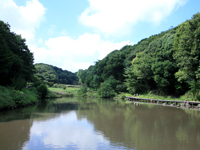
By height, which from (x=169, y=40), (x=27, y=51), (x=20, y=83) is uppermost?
(x=169, y=40)

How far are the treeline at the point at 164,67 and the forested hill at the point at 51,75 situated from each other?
60.9 ft

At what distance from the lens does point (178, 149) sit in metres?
6.16

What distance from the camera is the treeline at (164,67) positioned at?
2045cm

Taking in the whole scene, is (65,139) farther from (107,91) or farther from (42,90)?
(107,91)

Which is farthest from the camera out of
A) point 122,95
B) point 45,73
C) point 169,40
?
point 45,73

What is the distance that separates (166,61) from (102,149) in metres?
23.9

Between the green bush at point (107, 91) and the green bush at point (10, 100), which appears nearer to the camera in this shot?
the green bush at point (10, 100)

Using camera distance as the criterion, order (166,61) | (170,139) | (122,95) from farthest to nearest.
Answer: (122,95) → (166,61) → (170,139)

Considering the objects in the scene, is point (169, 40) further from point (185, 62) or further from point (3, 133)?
point (3, 133)

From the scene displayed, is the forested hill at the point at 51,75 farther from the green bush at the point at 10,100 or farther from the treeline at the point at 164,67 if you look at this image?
the green bush at the point at 10,100

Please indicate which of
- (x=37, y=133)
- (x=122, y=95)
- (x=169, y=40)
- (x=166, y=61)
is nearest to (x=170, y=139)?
(x=37, y=133)

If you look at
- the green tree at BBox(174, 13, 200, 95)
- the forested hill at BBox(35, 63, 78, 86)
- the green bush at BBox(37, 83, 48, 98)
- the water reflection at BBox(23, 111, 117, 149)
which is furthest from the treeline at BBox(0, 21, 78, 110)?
the forested hill at BBox(35, 63, 78, 86)

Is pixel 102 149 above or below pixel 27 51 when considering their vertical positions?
below

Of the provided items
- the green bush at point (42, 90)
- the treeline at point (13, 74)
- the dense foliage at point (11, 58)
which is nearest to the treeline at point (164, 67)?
the green bush at point (42, 90)
